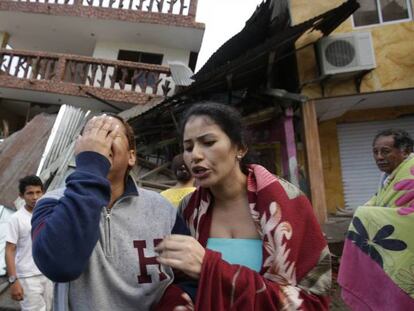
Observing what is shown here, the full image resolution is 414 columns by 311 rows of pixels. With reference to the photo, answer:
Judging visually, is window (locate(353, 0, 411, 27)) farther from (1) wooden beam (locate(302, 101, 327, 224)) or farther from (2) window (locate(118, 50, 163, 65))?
(2) window (locate(118, 50, 163, 65))

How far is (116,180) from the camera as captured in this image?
1.07 m

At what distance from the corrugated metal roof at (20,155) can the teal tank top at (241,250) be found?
459cm

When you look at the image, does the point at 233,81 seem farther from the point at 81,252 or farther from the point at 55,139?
the point at 81,252

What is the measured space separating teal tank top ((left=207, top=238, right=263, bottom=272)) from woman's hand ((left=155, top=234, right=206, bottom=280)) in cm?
28

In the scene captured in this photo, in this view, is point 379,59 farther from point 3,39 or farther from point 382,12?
point 3,39

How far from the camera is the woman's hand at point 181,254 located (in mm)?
851

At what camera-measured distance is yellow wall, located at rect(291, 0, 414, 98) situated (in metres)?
5.81

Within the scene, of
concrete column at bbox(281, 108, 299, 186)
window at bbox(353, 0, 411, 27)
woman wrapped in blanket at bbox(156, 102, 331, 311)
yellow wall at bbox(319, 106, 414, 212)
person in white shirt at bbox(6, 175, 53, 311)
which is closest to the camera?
woman wrapped in blanket at bbox(156, 102, 331, 311)

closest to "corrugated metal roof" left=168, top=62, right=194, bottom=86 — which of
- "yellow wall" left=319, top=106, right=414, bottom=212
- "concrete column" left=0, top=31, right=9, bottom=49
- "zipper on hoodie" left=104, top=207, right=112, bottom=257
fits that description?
"yellow wall" left=319, top=106, right=414, bottom=212

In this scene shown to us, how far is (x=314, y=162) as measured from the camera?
18.6 feet

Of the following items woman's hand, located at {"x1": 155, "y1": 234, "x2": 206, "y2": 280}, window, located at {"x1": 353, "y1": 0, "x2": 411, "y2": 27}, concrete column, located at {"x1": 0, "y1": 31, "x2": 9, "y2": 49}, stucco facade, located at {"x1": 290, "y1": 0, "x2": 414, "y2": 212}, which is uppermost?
concrete column, located at {"x1": 0, "y1": 31, "x2": 9, "y2": 49}

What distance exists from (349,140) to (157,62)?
6.82 m

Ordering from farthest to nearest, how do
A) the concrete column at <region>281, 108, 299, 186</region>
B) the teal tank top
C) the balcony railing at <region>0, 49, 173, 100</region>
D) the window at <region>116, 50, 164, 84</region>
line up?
the window at <region>116, 50, 164, 84</region>, the balcony railing at <region>0, 49, 173, 100</region>, the concrete column at <region>281, 108, 299, 186</region>, the teal tank top

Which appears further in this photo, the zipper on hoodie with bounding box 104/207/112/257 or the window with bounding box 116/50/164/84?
the window with bounding box 116/50/164/84
